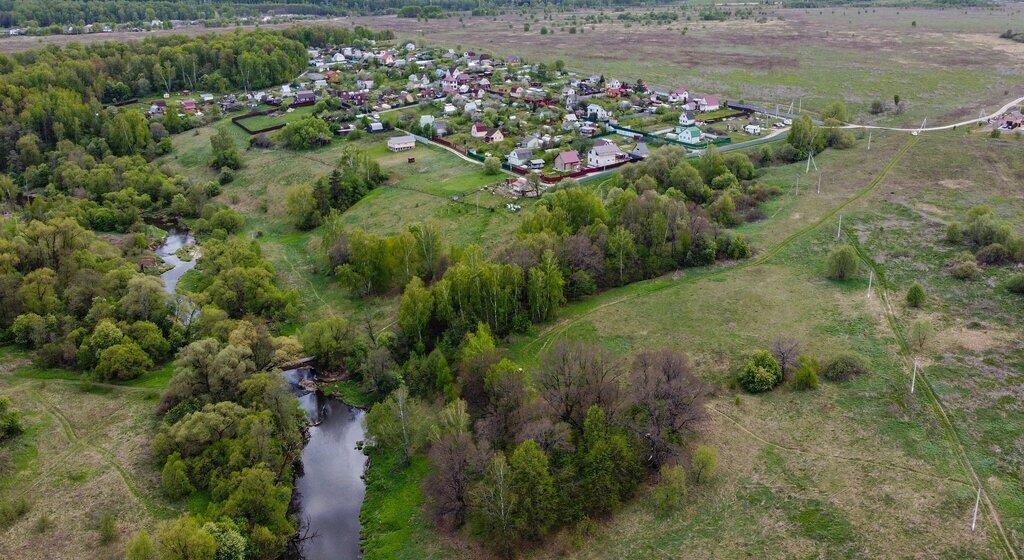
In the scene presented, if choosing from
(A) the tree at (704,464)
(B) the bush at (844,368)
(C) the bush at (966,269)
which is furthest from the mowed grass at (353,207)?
(C) the bush at (966,269)

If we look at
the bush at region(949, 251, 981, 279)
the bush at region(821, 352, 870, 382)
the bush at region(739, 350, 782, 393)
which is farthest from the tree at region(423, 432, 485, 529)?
the bush at region(949, 251, 981, 279)

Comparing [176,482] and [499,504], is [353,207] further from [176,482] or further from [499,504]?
[499,504]

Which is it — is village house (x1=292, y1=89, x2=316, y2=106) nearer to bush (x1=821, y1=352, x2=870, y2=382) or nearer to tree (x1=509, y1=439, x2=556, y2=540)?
bush (x1=821, y1=352, x2=870, y2=382)

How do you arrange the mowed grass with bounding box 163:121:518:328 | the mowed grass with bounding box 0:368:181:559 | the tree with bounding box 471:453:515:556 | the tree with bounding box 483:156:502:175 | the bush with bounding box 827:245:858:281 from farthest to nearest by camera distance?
the tree with bounding box 483:156:502:175, the mowed grass with bounding box 163:121:518:328, the bush with bounding box 827:245:858:281, the mowed grass with bounding box 0:368:181:559, the tree with bounding box 471:453:515:556

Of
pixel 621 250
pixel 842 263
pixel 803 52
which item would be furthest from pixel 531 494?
pixel 803 52

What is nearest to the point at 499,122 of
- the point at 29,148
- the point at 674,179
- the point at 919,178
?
the point at 674,179
